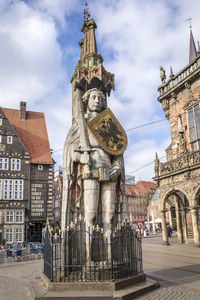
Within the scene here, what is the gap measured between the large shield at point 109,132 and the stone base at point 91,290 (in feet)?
10.4

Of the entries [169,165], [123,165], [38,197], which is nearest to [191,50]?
[169,165]

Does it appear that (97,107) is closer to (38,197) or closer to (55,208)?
(38,197)

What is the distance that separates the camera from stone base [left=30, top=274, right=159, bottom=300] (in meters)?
4.83

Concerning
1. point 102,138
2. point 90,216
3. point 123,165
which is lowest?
point 90,216

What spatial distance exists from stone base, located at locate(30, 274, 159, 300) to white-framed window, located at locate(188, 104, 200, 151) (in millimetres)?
13835

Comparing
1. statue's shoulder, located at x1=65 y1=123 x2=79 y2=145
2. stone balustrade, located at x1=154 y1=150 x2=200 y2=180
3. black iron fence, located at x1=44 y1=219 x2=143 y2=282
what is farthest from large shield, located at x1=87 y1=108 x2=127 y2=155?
stone balustrade, located at x1=154 y1=150 x2=200 y2=180

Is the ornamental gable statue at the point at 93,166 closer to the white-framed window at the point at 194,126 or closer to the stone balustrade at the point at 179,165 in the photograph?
the stone balustrade at the point at 179,165

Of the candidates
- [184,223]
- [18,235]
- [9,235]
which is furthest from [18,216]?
[184,223]

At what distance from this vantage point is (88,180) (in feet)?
21.7

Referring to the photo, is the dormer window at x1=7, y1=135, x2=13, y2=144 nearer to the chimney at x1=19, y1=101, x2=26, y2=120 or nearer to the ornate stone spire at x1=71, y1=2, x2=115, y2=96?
the chimney at x1=19, y1=101, x2=26, y2=120

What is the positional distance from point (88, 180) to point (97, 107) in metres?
2.14

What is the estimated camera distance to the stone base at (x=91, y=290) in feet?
15.8

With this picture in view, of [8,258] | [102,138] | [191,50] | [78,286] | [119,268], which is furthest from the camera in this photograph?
[191,50]

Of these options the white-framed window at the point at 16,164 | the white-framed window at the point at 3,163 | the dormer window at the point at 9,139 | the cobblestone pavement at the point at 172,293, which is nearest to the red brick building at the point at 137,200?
the white-framed window at the point at 16,164
